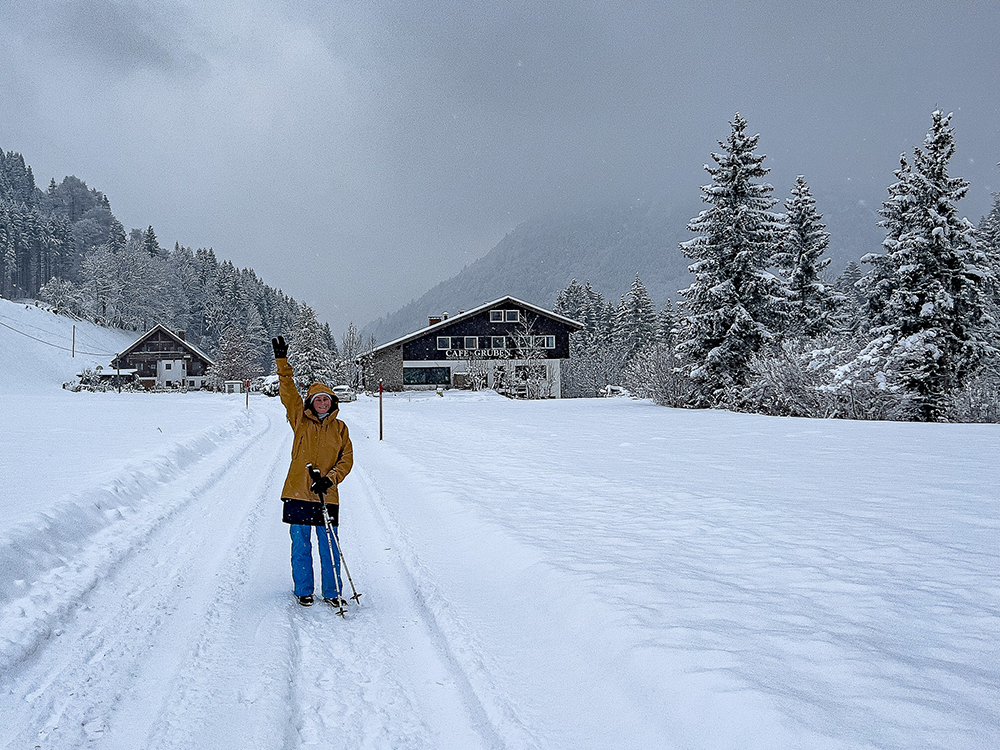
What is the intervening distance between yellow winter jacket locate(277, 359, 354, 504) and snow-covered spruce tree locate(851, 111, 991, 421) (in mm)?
22749

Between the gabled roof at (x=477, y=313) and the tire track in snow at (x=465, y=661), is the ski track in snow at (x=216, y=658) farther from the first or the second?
the gabled roof at (x=477, y=313)

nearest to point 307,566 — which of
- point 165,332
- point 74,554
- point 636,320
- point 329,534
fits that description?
point 329,534

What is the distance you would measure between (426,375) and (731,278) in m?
32.8

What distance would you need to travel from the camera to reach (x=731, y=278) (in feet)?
83.3

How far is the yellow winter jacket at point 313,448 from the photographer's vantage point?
184 inches

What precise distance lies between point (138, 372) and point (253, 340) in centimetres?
2505

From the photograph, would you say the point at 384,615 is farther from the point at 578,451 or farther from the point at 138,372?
the point at 138,372

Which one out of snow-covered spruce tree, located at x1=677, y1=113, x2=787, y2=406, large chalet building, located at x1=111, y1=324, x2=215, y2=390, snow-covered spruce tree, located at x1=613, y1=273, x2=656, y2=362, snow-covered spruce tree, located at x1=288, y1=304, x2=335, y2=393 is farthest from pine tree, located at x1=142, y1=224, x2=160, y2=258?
snow-covered spruce tree, located at x1=677, y1=113, x2=787, y2=406

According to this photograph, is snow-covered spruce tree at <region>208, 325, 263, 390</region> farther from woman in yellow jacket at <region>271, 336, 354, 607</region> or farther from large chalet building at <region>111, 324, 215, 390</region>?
woman in yellow jacket at <region>271, 336, 354, 607</region>

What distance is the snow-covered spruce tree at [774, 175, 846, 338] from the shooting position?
29.4m

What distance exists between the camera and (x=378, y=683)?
3.27 meters

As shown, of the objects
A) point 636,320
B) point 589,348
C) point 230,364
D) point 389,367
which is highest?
point 636,320

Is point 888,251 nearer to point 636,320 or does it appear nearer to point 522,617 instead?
point 522,617

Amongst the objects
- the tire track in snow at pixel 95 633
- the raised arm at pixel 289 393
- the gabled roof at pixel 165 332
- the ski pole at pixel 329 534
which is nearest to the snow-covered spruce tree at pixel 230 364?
the gabled roof at pixel 165 332
